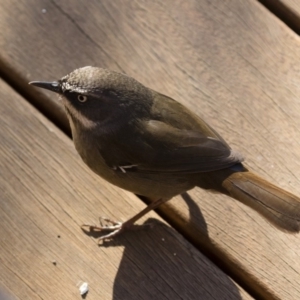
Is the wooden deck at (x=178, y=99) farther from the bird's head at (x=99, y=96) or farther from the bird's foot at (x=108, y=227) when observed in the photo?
the bird's head at (x=99, y=96)

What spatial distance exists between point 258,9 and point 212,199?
100 centimetres

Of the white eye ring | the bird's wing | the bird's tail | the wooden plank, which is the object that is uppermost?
the bird's tail

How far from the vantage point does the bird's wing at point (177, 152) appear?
2.59 m

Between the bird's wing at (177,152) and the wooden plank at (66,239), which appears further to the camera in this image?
the bird's wing at (177,152)

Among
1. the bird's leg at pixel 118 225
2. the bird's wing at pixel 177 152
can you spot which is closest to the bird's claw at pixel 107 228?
the bird's leg at pixel 118 225

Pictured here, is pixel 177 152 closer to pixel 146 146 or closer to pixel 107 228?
pixel 146 146

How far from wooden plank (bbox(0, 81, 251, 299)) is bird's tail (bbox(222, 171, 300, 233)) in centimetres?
31

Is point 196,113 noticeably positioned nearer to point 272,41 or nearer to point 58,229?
point 272,41

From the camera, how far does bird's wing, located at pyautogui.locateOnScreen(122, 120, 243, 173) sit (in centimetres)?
259

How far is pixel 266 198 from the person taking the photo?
2.48 meters

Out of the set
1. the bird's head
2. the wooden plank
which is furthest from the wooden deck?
the bird's head

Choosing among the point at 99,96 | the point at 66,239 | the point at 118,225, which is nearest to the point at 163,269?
the point at 118,225

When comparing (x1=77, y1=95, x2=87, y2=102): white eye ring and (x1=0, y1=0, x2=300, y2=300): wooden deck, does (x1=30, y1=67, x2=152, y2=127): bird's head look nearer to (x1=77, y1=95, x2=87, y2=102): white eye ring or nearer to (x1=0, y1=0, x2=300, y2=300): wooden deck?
(x1=77, y1=95, x2=87, y2=102): white eye ring

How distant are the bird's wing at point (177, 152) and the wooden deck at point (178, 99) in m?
0.19
